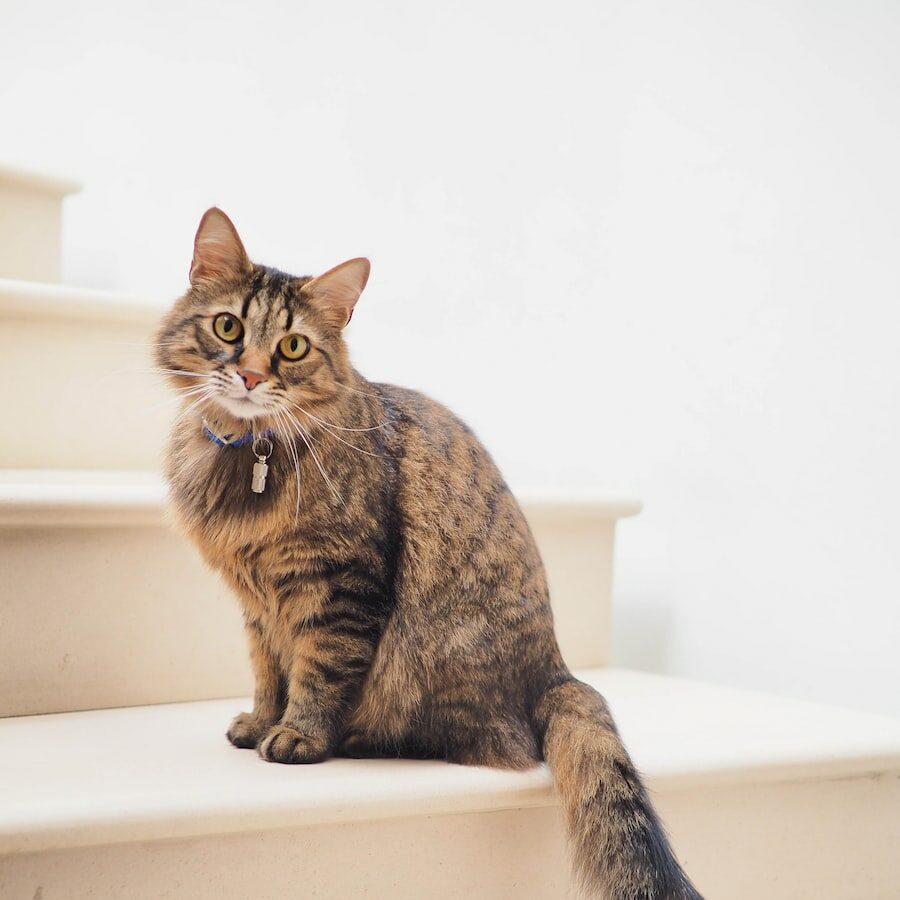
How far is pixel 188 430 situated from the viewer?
1.22 meters

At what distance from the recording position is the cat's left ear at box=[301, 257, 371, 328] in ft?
3.86

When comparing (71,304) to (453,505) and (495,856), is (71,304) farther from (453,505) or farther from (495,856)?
A: (495,856)

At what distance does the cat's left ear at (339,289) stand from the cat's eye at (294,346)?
0.05 meters

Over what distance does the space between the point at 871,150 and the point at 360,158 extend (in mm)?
1119

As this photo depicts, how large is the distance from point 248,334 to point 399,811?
0.53 meters

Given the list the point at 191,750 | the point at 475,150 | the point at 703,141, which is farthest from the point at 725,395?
the point at 191,750

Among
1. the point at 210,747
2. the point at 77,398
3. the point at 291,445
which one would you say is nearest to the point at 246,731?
the point at 210,747

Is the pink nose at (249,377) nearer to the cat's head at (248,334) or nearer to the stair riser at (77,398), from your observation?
the cat's head at (248,334)

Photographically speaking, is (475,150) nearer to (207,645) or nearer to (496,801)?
(207,645)

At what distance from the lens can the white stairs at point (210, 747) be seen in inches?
38.4

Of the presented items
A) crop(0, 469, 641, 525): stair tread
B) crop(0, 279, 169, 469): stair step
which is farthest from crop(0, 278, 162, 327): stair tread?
crop(0, 469, 641, 525): stair tread

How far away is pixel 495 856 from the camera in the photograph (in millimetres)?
1122

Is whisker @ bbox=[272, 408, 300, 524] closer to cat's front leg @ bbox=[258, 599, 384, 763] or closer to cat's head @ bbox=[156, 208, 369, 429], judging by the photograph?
cat's head @ bbox=[156, 208, 369, 429]

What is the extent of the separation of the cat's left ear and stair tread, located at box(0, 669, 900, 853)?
20.4 inches
